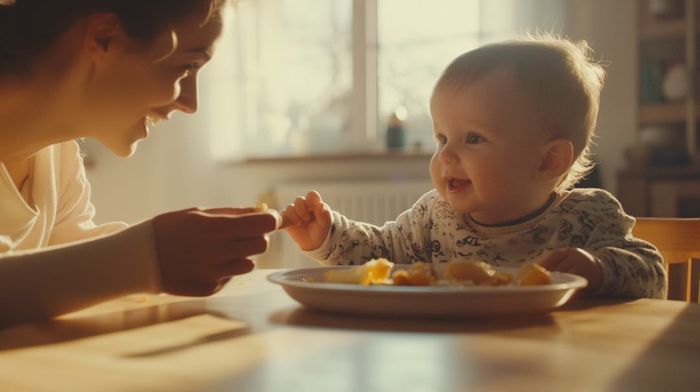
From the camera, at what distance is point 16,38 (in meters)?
0.97

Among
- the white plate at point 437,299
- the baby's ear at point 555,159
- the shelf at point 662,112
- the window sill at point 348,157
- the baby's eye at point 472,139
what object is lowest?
the white plate at point 437,299

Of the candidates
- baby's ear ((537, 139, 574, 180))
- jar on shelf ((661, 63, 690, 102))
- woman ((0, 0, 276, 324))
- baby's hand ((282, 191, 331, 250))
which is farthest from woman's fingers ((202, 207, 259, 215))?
jar on shelf ((661, 63, 690, 102))

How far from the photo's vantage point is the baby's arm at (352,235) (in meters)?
1.18

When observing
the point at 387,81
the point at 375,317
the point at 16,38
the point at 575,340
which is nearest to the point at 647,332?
the point at 575,340

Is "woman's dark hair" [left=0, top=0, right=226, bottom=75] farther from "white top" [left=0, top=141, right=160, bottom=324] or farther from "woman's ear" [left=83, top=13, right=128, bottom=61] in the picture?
"white top" [left=0, top=141, right=160, bottom=324]

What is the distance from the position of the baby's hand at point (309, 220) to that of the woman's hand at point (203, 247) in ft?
1.21

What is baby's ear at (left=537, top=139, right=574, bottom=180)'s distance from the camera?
124 cm

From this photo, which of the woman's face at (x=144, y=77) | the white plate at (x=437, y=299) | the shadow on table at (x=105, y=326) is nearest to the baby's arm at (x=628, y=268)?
the white plate at (x=437, y=299)

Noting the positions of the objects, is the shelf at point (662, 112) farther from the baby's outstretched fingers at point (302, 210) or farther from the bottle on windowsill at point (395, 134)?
the baby's outstretched fingers at point (302, 210)

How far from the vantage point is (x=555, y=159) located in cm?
124

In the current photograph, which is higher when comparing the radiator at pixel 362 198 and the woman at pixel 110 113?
the woman at pixel 110 113

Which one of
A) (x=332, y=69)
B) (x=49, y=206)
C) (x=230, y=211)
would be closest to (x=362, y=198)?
(x=332, y=69)

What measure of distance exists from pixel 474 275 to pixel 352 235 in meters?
0.47

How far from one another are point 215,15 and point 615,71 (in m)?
2.15
